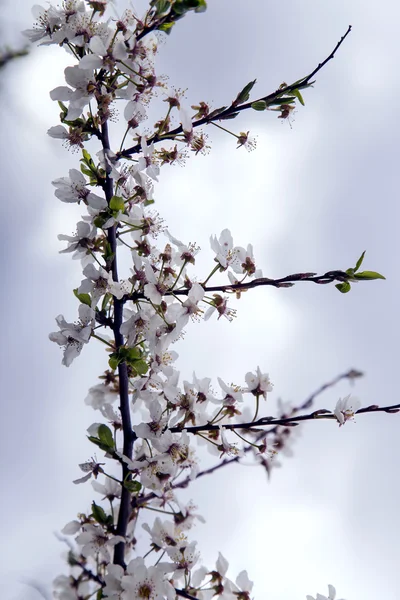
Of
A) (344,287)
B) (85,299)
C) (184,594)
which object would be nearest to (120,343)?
(85,299)

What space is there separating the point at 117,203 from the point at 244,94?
2.25 feet

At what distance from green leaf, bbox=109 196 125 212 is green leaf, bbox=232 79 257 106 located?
628 millimetres

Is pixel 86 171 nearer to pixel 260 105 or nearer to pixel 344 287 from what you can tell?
pixel 260 105

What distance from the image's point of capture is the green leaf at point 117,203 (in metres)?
2.11

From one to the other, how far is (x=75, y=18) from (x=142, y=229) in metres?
0.88

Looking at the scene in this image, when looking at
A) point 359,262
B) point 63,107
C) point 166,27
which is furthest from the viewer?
point 63,107

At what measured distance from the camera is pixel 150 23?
211cm

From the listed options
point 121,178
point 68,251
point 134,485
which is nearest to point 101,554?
point 134,485

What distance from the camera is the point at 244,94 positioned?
2.19 metres

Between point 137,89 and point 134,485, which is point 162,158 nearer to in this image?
point 137,89

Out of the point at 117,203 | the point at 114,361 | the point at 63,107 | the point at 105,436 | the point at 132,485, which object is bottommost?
the point at 132,485

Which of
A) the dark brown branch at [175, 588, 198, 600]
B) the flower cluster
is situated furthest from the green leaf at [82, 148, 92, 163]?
the dark brown branch at [175, 588, 198, 600]

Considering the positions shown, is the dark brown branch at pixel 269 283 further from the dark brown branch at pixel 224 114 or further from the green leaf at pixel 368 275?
the dark brown branch at pixel 224 114

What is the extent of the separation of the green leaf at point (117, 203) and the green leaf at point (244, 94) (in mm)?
628
